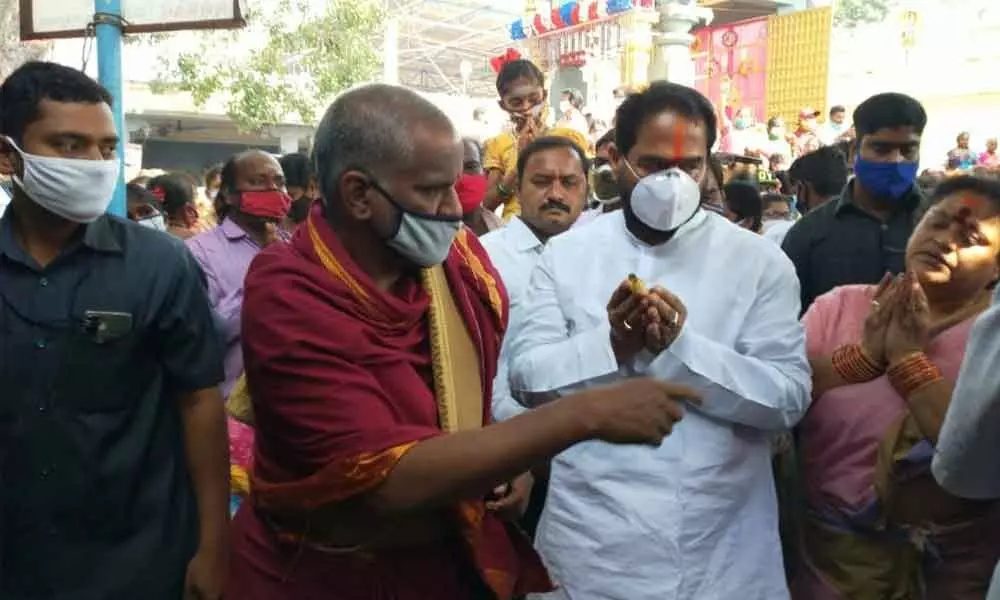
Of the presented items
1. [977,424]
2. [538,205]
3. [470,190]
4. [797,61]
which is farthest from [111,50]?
[797,61]

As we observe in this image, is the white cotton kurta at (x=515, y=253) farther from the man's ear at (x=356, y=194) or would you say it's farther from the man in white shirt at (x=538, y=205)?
the man's ear at (x=356, y=194)

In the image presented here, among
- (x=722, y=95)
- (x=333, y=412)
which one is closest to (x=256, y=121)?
(x=722, y=95)

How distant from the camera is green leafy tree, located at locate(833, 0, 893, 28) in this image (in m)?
21.9

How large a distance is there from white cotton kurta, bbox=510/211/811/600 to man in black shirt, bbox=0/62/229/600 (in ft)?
2.73

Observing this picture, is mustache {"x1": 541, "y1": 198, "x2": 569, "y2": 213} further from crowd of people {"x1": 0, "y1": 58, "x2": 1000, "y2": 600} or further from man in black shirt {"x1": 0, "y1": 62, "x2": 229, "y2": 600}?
man in black shirt {"x1": 0, "y1": 62, "x2": 229, "y2": 600}

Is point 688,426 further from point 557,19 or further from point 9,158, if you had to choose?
point 557,19

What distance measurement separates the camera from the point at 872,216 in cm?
348

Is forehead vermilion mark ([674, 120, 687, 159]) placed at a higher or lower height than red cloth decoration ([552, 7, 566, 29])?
lower

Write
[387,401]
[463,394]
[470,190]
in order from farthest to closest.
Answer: [470,190] < [463,394] < [387,401]

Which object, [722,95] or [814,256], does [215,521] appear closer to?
[814,256]

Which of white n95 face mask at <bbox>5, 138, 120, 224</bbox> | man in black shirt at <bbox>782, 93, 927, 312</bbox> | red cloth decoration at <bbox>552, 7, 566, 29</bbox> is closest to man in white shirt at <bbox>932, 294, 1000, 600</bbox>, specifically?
white n95 face mask at <bbox>5, 138, 120, 224</bbox>

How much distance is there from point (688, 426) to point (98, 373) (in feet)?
4.52

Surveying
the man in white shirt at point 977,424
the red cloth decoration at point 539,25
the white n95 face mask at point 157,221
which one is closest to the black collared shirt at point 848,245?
the man in white shirt at point 977,424

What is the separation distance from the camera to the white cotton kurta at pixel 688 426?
7.07ft
